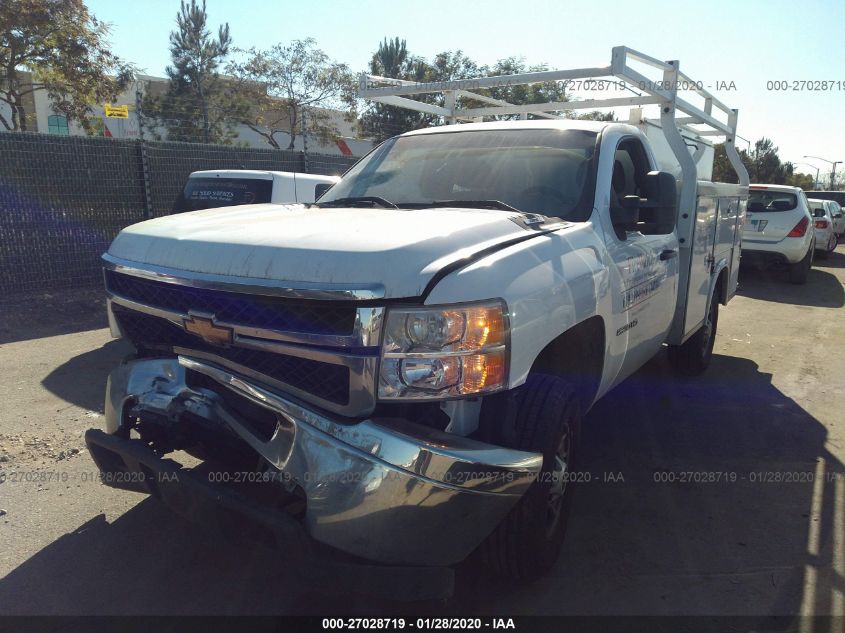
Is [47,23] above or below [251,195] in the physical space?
above

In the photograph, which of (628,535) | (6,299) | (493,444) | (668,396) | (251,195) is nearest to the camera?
(493,444)

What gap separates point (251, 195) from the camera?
7.82 meters

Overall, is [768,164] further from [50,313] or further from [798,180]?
[50,313]

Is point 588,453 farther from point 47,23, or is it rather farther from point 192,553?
point 47,23

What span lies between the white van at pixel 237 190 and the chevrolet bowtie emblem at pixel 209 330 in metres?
5.51

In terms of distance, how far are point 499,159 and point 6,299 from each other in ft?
23.9

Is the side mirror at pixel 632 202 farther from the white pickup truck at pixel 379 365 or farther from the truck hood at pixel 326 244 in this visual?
the truck hood at pixel 326 244

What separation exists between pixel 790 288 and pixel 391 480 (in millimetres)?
12332

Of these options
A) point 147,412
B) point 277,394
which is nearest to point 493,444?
point 277,394

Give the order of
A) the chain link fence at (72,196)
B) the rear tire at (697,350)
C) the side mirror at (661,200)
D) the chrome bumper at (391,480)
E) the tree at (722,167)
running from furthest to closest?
the chain link fence at (72,196) < the tree at (722,167) < the rear tire at (697,350) < the side mirror at (661,200) < the chrome bumper at (391,480)

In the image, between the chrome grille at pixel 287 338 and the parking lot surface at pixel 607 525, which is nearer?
the chrome grille at pixel 287 338

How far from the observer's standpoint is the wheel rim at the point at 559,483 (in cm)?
283

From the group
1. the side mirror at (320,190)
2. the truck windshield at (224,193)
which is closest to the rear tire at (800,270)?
the truck windshield at (224,193)

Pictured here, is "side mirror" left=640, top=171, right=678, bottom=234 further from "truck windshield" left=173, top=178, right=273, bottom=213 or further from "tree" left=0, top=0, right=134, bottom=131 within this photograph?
"tree" left=0, top=0, right=134, bottom=131
